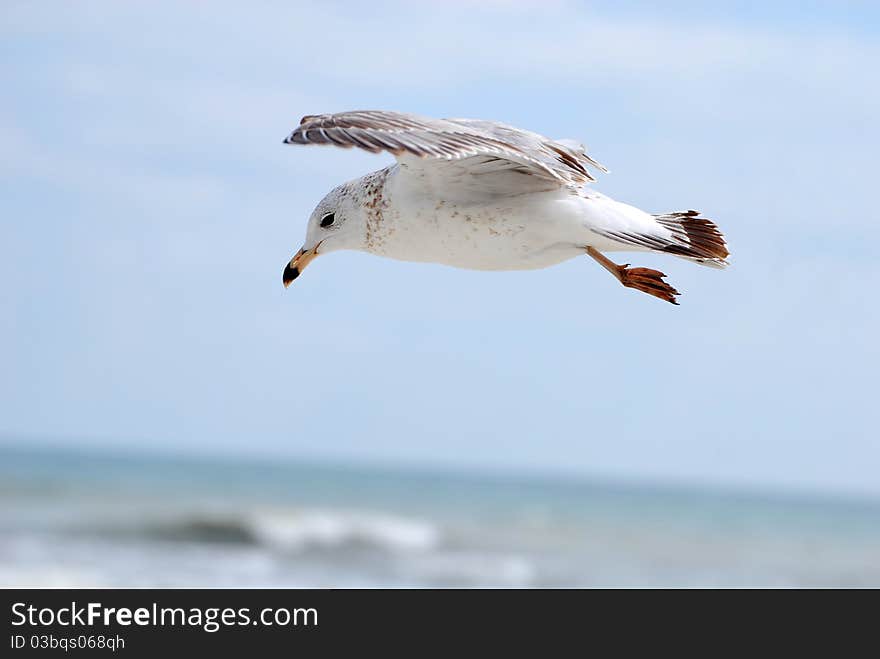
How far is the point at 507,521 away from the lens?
1198 inches

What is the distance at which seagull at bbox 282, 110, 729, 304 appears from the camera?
4.57 metres

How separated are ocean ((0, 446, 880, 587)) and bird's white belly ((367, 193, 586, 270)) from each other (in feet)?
42.0

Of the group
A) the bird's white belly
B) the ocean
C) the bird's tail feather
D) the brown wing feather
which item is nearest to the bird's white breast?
the bird's white belly

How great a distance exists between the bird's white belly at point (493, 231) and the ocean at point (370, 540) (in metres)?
12.8

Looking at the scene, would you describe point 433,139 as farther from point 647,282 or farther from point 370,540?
point 370,540

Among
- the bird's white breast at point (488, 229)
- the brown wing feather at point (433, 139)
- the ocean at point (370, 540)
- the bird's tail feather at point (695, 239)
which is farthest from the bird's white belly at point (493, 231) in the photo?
the ocean at point (370, 540)

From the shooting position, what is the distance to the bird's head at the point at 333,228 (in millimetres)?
5016

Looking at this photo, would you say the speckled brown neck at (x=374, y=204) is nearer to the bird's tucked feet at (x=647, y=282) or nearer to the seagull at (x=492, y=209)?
the seagull at (x=492, y=209)

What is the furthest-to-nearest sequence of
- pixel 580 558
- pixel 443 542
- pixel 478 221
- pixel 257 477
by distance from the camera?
pixel 257 477
pixel 443 542
pixel 580 558
pixel 478 221

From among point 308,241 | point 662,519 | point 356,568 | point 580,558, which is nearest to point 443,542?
point 580,558

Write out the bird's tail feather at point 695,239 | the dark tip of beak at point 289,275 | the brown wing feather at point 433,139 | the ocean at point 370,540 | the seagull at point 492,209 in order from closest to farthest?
1. the brown wing feather at point 433,139
2. the seagull at point 492,209
3. the bird's tail feather at point 695,239
4. the dark tip of beak at point 289,275
5. the ocean at point 370,540

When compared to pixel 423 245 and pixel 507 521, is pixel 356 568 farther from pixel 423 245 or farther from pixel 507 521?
pixel 423 245

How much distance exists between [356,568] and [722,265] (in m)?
16.2
